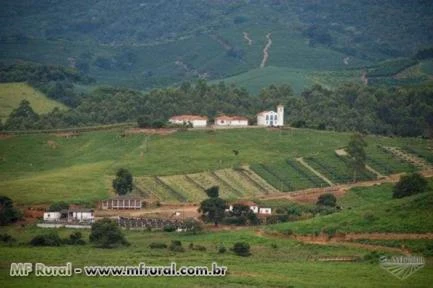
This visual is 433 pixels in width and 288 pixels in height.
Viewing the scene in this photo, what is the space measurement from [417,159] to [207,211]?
111 ft

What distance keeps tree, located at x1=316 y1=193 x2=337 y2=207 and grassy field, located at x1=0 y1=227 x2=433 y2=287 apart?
1461 cm

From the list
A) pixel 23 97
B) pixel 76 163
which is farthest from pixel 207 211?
pixel 23 97

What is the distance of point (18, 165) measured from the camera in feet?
374

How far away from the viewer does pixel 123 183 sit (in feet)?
330

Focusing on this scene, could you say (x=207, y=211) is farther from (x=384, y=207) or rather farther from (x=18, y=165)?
(x=18, y=165)

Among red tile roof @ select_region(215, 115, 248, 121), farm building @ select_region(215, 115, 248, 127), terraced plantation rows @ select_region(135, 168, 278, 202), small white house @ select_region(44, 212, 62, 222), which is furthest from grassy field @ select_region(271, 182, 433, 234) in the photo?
red tile roof @ select_region(215, 115, 248, 121)

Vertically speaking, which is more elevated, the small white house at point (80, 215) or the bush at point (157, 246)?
the small white house at point (80, 215)

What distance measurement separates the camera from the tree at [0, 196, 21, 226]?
89438mm

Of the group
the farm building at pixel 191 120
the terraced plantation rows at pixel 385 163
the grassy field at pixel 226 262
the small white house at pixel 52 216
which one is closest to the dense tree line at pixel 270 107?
the farm building at pixel 191 120

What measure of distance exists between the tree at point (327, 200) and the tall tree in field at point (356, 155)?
11371mm

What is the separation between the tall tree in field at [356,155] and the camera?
368 ft

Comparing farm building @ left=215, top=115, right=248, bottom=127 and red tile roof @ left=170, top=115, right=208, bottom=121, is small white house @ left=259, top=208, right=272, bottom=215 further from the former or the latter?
red tile roof @ left=170, top=115, right=208, bottom=121

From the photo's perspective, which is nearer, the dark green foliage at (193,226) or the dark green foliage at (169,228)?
the dark green foliage at (193,226)

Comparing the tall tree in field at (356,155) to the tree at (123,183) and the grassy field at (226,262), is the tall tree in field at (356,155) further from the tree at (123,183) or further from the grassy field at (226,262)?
the grassy field at (226,262)
